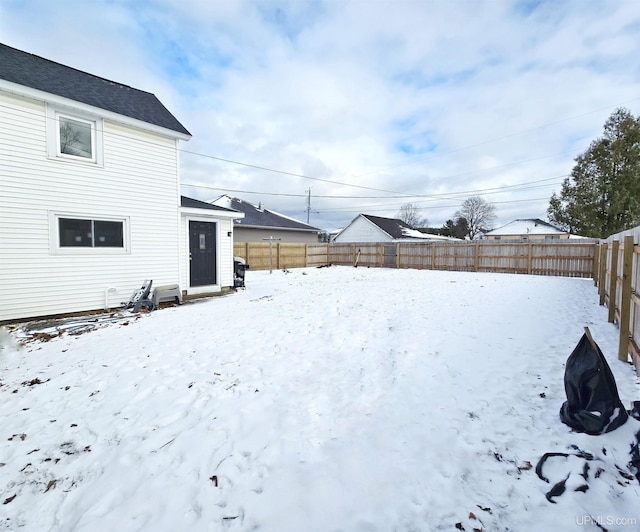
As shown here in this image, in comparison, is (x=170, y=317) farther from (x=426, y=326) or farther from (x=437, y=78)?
(x=437, y=78)

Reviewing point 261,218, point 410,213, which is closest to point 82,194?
point 261,218

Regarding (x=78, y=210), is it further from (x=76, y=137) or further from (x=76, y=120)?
(x=76, y=120)

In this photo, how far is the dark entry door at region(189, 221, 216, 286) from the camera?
352 inches

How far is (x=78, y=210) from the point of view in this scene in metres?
6.76

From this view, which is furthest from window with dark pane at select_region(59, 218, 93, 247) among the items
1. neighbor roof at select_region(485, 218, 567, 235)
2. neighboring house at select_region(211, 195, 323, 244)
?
neighbor roof at select_region(485, 218, 567, 235)

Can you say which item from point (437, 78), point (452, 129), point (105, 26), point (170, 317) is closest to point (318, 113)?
point (437, 78)

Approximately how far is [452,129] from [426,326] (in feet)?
59.4

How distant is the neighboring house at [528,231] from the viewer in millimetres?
34344

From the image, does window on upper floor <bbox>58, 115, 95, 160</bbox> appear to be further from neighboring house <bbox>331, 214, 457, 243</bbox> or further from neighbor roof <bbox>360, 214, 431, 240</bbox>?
neighbor roof <bbox>360, 214, 431, 240</bbox>

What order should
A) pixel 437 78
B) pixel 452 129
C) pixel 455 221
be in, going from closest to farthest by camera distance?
pixel 437 78 < pixel 452 129 < pixel 455 221

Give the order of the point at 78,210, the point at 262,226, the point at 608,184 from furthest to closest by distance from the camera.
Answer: the point at 262,226 → the point at 608,184 → the point at 78,210

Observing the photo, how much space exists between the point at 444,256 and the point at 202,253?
550 inches

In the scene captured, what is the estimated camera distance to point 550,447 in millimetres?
2297

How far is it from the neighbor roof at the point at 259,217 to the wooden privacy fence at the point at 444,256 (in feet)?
12.8
